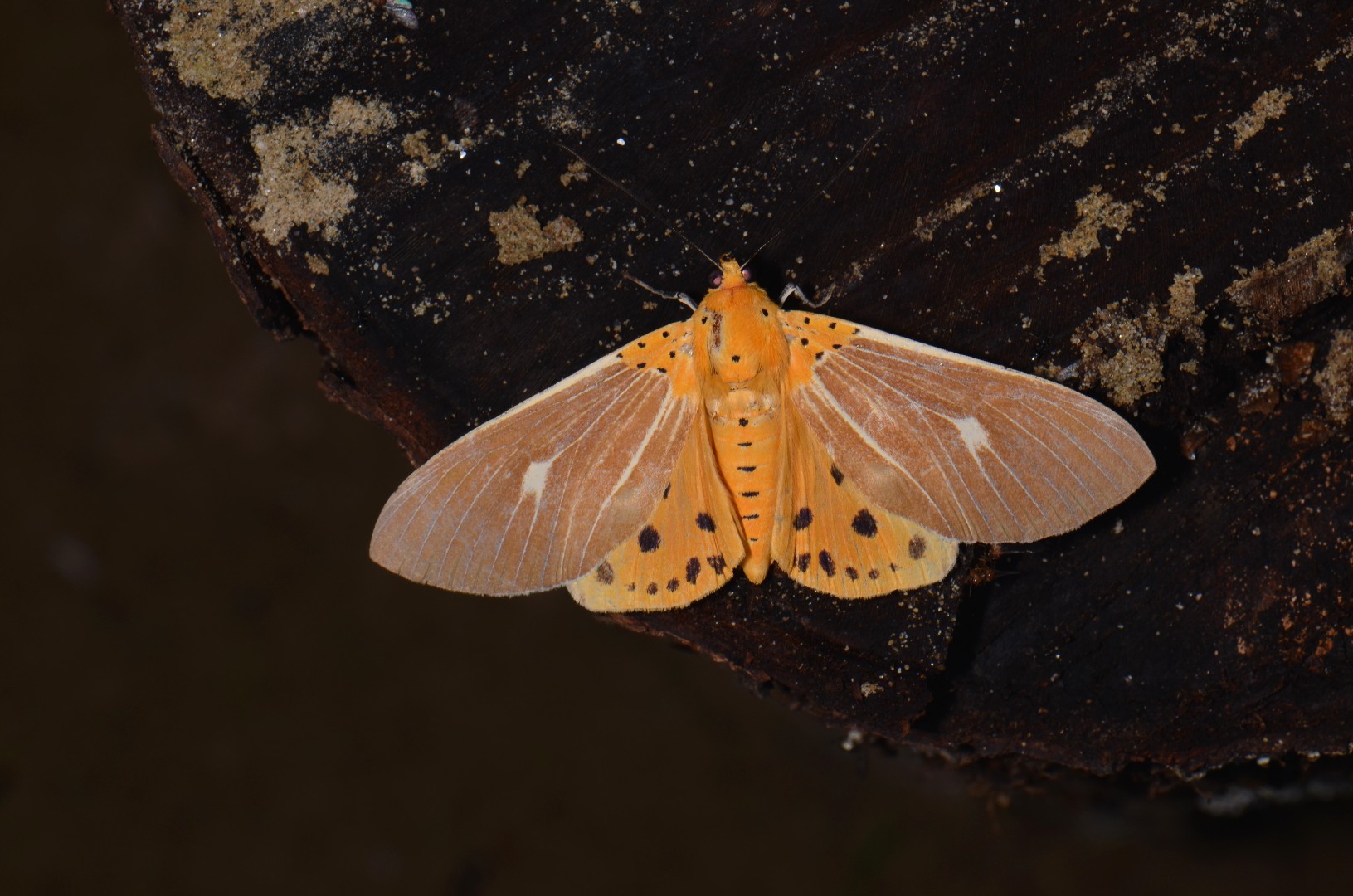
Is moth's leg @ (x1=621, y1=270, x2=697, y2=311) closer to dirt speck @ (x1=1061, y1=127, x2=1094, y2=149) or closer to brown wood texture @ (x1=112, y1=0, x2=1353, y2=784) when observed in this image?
brown wood texture @ (x1=112, y1=0, x2=1353, y2=784)

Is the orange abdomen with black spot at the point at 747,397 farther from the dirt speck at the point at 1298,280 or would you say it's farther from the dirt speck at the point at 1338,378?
the dirt speck at the point at 1338,378

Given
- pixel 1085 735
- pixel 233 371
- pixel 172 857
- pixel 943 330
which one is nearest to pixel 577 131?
pixel 943 330

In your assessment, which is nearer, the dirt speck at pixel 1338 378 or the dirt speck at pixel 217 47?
the dirt speck at pixel 217 47

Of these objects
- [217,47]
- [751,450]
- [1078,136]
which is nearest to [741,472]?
[751,450]

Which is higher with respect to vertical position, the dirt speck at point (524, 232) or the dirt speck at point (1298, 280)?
the dirt speck at point (524, 232)

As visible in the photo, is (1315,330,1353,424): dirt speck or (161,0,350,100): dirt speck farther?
(1315,330,1353,424): dirt speck

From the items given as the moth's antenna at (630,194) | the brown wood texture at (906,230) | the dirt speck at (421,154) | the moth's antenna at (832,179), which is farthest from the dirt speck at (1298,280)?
the dirt speck at (421,154)

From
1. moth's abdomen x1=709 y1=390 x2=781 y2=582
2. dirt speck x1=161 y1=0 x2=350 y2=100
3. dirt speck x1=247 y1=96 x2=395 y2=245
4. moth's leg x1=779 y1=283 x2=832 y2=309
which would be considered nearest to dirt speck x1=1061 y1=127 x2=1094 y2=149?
moth's leg x1=779 y1=283 x2=832 y2=309
